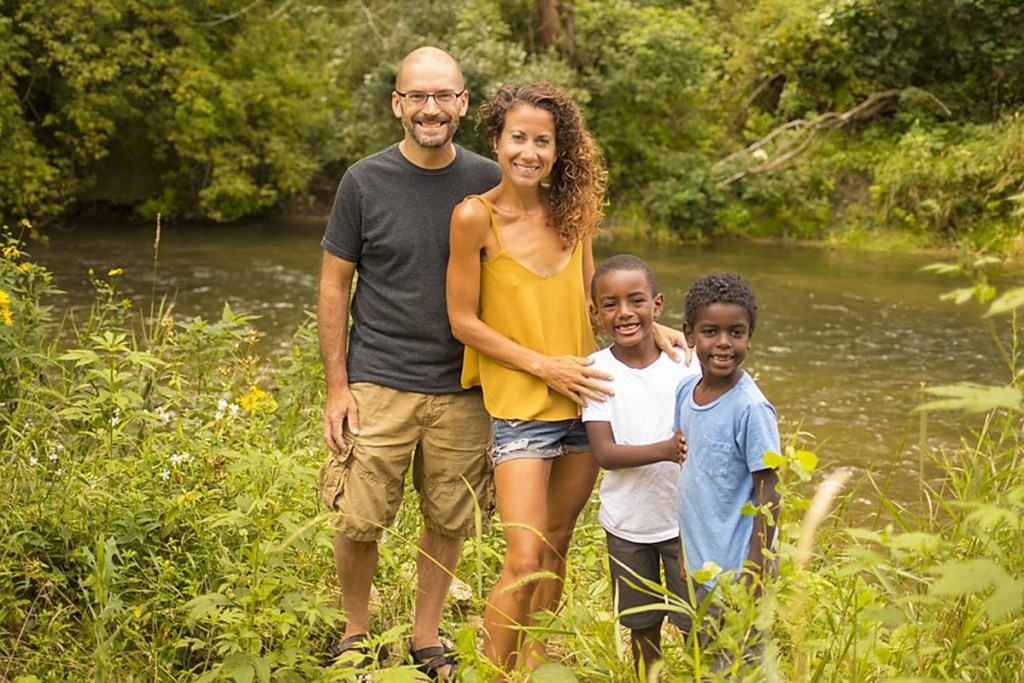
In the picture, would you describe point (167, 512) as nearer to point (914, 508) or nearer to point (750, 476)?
point (750, 476)

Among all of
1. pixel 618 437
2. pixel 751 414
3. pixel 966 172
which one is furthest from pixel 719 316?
pixel 966 172

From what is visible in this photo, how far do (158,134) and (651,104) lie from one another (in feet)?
24.0

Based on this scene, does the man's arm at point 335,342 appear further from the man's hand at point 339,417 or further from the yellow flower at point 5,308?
the yellow flower at point 5,308

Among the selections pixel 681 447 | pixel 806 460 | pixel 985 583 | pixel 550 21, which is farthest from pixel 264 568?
pixel 550 21

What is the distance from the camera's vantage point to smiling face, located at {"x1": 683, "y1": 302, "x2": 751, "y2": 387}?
8.60 ft

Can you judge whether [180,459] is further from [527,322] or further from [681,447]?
[681,447]

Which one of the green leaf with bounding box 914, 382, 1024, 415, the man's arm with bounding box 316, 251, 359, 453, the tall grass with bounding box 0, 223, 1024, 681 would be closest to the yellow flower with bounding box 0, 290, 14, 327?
the tall grass with bounding box 0, 223, 1024, 681

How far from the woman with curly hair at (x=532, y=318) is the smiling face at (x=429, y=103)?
0.36 feet

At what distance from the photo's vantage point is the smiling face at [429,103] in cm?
321

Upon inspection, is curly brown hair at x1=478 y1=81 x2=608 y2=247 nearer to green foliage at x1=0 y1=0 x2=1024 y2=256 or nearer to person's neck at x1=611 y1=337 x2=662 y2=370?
person's neck at x1=611 y1=337 x2=662 y2=370

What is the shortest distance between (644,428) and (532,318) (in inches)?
17.0

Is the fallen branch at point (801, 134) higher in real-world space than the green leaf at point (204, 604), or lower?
higher

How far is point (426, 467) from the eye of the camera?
11.2ft

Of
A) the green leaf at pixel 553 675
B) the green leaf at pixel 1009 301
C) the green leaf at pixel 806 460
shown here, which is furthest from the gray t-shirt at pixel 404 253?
the green leaf at pixel 1009 301
